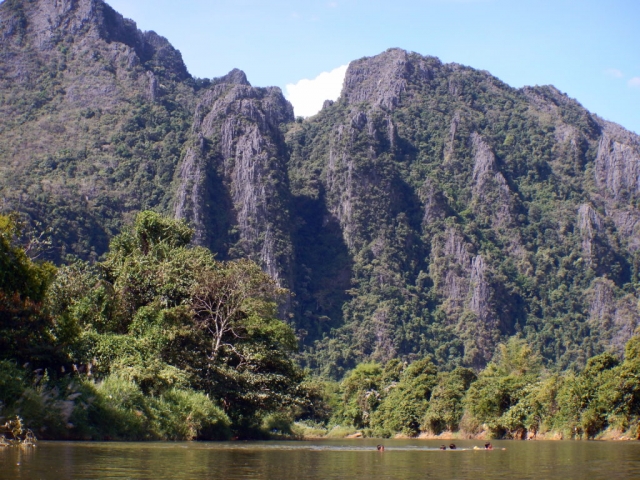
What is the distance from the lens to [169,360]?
4141 cm

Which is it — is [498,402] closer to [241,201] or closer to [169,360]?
[169,360]

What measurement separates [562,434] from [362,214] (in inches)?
5696

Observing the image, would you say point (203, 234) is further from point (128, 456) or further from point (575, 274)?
point (128, 456)

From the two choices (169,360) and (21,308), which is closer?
(21,308)

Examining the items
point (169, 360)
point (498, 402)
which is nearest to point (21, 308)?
point (169, 360)

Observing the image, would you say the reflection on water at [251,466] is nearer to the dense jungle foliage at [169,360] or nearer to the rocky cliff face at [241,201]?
the dense jungle foliage at [169,360]

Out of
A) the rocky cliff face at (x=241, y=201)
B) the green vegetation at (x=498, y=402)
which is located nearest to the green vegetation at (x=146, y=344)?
the green vegetation at (x=498, y=402)

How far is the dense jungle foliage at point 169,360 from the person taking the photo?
31.0 metres

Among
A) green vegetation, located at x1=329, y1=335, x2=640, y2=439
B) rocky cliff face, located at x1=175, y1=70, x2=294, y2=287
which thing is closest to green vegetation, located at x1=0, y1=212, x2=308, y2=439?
green vegetation, located at x1=329, y1=335, x2=640, y2=439

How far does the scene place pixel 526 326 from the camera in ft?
585

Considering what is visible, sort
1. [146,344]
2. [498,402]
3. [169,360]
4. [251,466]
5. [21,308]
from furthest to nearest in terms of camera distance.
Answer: [498,402]
[169,360]
[146,344]
[21,308]
[251,466]

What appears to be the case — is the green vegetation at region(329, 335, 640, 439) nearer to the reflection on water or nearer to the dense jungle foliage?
the dense jungle foliage

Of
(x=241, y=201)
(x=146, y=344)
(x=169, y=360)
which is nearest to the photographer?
(x=146, y=344)

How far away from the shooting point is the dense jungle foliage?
31.0 metres
